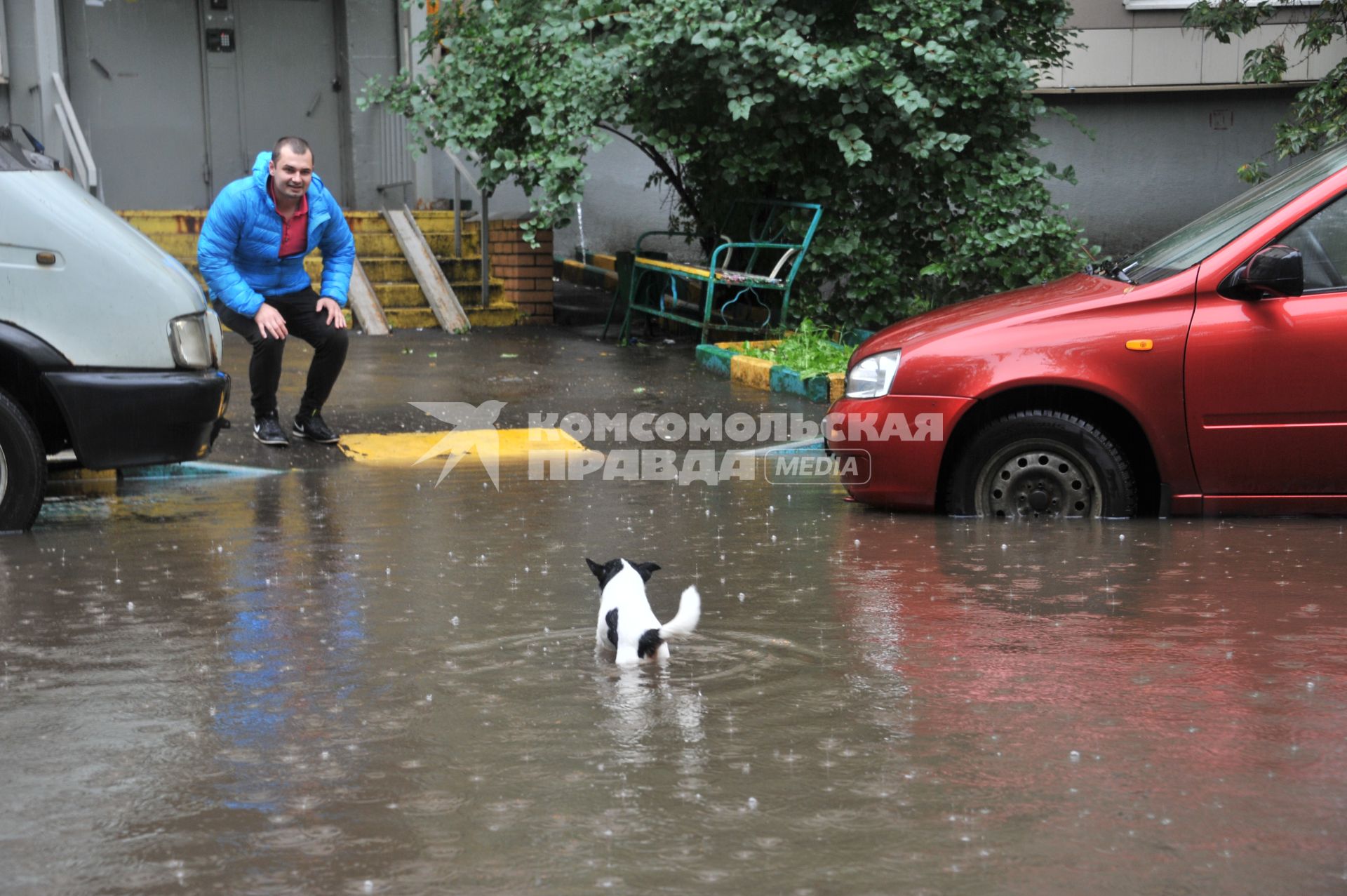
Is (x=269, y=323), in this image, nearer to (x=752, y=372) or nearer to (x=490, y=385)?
(x=490, y=385)

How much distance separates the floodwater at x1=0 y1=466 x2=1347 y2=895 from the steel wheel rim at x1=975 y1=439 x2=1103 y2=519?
15 centimetres

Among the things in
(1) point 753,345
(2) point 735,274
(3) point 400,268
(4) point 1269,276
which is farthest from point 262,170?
(3) point 400,268

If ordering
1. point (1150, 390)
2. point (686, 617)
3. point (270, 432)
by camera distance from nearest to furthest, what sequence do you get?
1. point (686, 617)
2. point (1150, 390)
3. point (270, 432)

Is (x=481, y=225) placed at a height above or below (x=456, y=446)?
above

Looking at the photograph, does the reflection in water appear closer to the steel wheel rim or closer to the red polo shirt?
the steel wheel rim

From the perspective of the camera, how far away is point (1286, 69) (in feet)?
49.5

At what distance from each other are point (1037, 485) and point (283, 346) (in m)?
4.88

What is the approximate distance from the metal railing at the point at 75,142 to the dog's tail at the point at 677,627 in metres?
11.0

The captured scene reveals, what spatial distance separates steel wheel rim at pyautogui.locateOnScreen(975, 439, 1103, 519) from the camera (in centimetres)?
688

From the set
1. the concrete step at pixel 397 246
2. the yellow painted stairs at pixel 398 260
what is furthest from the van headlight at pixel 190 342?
the concrete step at pixel 397 246

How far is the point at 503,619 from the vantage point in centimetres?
545

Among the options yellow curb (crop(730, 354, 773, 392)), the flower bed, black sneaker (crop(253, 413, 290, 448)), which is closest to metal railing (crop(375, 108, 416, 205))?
the flower bed

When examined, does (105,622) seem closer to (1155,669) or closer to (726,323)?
(1155,669)

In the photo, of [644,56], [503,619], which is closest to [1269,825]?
[503,619]
